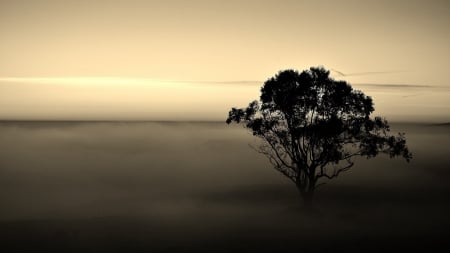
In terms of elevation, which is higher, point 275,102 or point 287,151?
point 275,102

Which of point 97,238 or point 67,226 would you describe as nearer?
point 97,238

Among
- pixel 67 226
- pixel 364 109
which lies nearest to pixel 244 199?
pixel 67 226

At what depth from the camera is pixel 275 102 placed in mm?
55375

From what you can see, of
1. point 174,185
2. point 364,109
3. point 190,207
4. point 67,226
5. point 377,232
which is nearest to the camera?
point 364,109

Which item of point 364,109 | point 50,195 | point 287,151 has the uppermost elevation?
point 364,109

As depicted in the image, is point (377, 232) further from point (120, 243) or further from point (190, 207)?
point (190, 207)

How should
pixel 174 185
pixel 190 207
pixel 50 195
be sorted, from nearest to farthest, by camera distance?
pixel 190 207, pixel 50 195, pixel 174 185

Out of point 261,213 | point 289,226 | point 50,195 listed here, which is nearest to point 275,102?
point 289,226

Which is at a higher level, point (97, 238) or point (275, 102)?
point (275, 102)

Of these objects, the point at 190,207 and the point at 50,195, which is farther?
the point at 50,195

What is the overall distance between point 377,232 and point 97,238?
107 ft

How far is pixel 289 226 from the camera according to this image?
195ft

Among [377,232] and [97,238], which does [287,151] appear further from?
[97,238]

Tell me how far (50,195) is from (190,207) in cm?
6746
